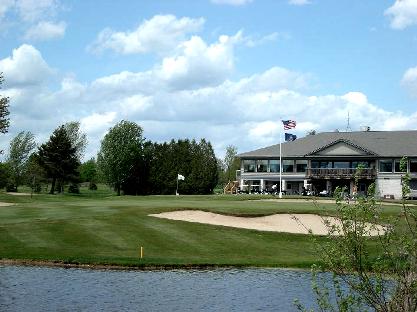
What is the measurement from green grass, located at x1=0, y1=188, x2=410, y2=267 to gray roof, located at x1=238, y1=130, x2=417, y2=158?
46942mm

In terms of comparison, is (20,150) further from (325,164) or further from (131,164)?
(325,164)

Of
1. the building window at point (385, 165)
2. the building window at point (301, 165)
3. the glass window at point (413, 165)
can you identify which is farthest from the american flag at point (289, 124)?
the glass window at point (413, 165)

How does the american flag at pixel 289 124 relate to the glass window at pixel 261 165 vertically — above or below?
above

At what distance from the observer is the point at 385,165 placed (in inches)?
3533

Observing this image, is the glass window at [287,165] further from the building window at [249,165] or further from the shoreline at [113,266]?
the shoreline at [113,266]

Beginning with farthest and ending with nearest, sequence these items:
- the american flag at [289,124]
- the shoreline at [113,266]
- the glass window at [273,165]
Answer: the glass window at [273,165], the american flag at [289,124], the shoreline at [113,266]

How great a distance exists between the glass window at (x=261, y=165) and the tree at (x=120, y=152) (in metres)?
26.7

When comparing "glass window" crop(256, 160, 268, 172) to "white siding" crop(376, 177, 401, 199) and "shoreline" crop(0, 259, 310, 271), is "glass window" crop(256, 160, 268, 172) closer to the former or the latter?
"white siding" crop(376, 177, 401, 199)

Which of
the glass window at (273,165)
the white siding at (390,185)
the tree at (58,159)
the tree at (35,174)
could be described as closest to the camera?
the white siding at (390,185)

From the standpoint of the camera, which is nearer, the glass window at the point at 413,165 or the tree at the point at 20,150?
the glass window at the point at 413,165

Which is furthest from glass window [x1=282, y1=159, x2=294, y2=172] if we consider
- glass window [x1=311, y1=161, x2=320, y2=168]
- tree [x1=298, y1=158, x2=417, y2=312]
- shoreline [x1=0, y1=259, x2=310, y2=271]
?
tree [x1=298, y1=158, x2=417, y2=312]

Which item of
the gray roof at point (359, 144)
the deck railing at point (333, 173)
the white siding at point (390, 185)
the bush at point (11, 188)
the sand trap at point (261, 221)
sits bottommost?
the sand trap at point (261, 221)


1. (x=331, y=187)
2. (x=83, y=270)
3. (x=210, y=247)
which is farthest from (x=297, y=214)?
(x=331, y=187)

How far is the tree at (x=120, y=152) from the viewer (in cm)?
11319
